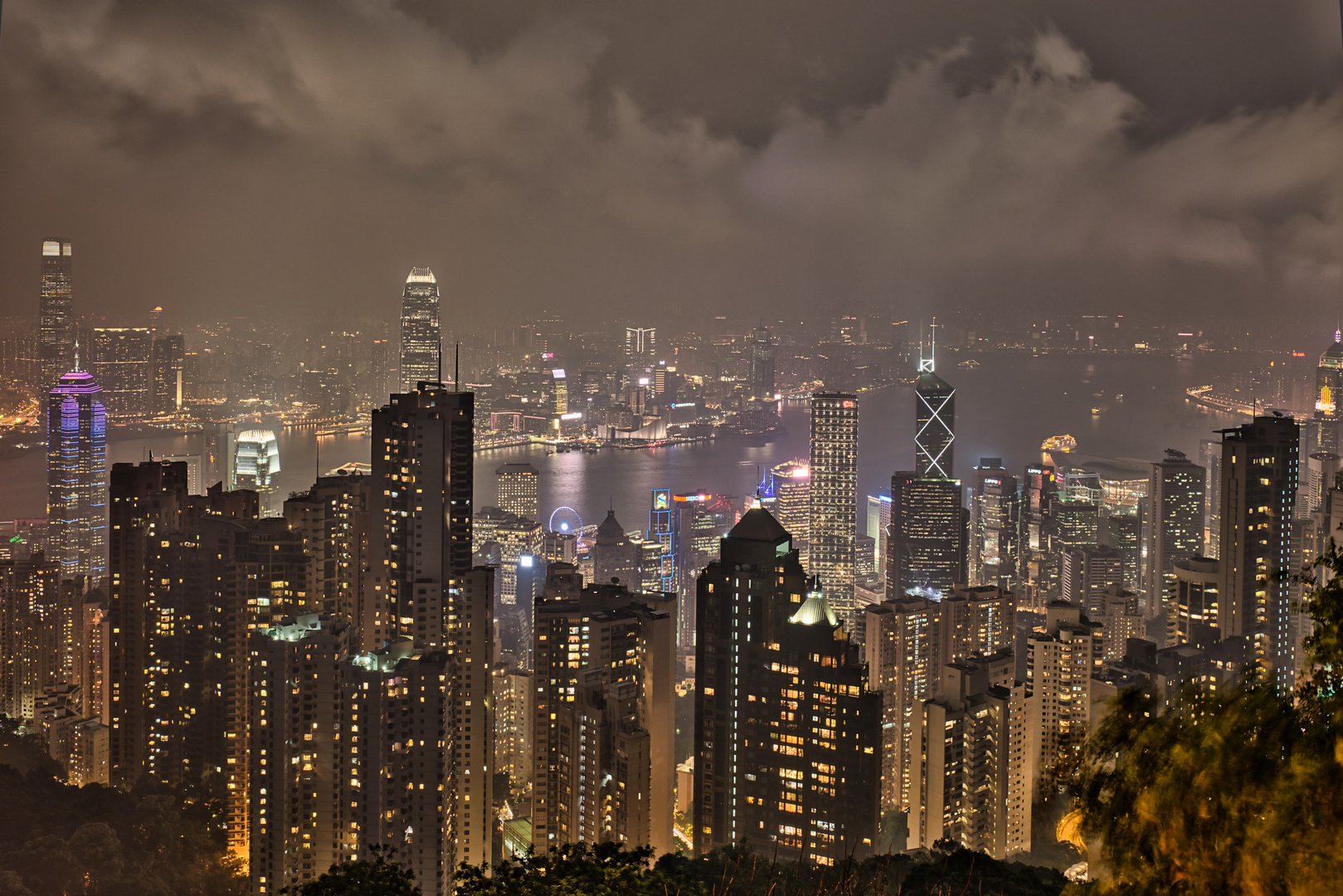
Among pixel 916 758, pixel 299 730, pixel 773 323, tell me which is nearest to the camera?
pixel 299 730

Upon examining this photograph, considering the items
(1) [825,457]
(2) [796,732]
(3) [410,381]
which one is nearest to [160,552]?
(3) [410,381]

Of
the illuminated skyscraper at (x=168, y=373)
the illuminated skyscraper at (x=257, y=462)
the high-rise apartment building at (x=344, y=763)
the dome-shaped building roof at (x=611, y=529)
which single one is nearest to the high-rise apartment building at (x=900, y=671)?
the high-rise apartment building at (x=344, y=763)

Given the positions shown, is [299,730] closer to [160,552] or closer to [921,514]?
[160,552]

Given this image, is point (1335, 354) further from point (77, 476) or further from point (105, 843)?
point (77, 476)

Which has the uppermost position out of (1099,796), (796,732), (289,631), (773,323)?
(773,323)

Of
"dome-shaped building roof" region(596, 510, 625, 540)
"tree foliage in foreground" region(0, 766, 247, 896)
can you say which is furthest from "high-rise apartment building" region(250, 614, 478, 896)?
"dome-shaped building roof" region(596, 510, 625, 540)

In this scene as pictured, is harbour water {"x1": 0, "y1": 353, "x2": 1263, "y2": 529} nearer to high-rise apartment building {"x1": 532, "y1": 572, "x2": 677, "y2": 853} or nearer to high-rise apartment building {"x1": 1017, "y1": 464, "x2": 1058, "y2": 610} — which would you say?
high-rise apartment building {"x1": 1017, "y1": 464, "x2": 1058, "y2": 610}

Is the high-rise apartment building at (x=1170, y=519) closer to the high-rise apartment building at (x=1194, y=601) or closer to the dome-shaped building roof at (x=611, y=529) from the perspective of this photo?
the high-rise apartment building at (x=1194, y=601)
